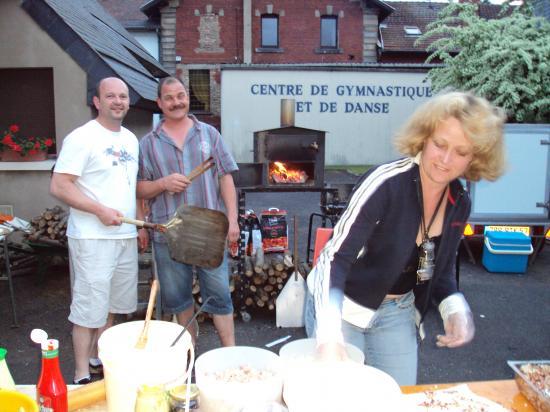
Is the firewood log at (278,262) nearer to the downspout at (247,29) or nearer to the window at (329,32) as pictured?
the downspout at (247,29)

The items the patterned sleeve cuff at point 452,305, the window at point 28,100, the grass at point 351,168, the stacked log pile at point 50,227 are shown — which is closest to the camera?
the patterned sleeve cuff at point 452,305

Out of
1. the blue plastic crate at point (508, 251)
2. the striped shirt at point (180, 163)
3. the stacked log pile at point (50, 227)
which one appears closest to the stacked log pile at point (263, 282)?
the striped shirt at point (180, 163)

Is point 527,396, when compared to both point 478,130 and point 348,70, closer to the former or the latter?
point 478,130

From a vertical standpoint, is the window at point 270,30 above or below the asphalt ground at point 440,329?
above

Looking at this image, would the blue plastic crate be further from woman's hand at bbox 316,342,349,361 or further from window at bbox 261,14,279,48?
window at bbox 261,14,279,48

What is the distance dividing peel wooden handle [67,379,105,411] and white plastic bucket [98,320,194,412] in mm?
185

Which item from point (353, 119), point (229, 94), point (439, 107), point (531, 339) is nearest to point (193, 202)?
point (439, 107)

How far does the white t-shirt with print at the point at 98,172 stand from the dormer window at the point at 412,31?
26.2 metres

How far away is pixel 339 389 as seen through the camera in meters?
1.43

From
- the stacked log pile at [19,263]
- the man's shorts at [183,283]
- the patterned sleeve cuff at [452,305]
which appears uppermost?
the patterned sleeve cuff at [452,305]

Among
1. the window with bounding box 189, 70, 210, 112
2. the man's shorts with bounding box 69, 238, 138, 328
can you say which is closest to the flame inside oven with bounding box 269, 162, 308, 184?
the man's shorts with bounding box 69, 238, 138, 328

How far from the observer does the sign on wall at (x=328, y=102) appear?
19.0 m

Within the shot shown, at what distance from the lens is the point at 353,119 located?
20.1m

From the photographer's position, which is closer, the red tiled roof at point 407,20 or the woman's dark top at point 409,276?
the woman's dark top at point 409,276
